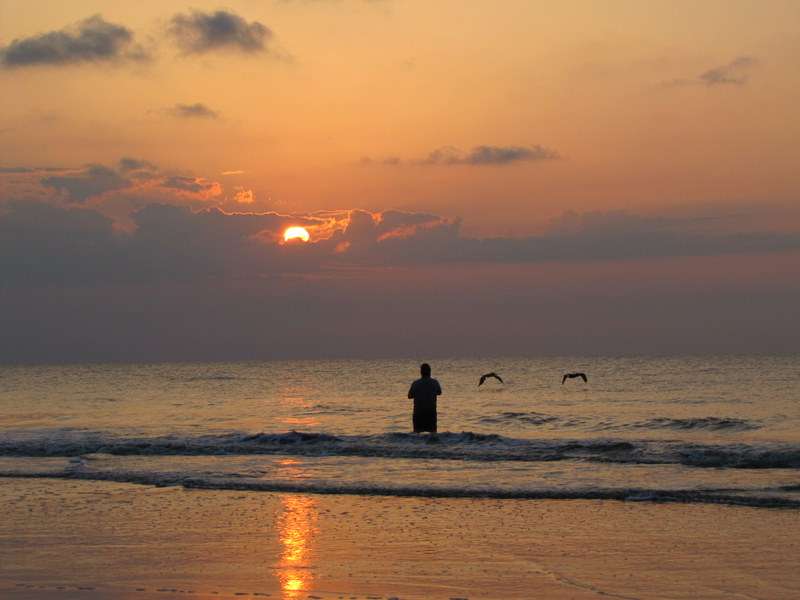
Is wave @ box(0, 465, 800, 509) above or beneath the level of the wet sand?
beneath

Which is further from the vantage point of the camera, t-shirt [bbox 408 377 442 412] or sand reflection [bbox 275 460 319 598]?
t-shirt [bbox 408 377 442 412]

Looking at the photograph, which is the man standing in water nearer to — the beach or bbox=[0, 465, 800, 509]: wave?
the beach

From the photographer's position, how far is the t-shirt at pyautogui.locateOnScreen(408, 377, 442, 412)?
59.8 ft

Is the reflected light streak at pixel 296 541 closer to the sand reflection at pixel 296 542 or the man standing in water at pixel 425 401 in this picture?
the sand reflection at pixel 296 542

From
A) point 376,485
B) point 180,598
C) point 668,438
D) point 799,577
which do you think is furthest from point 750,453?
point 180,598

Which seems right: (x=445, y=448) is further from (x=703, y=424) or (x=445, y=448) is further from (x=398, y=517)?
(x=703, y=424)

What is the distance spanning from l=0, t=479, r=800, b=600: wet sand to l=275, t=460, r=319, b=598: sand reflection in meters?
0.02

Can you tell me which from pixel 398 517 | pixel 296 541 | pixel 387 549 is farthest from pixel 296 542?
pixel 398 517

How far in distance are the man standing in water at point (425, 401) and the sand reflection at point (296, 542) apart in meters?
6.26

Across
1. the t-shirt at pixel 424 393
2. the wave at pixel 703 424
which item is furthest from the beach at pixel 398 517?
the wave at pixel 703 424

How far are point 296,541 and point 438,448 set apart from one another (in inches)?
360

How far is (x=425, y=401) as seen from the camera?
18453mm

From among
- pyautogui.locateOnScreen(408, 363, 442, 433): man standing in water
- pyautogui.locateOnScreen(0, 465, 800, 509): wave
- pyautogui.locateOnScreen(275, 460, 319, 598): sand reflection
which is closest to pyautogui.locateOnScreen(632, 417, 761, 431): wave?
pyautogui.locateOnScreen(408, 363, 442, 433): man standing in water

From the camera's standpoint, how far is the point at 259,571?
804 centimetres
